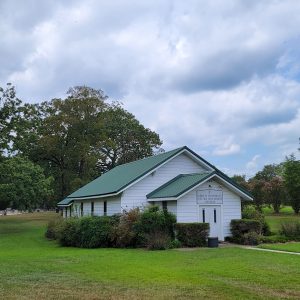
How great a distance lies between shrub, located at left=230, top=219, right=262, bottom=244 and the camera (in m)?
28.8

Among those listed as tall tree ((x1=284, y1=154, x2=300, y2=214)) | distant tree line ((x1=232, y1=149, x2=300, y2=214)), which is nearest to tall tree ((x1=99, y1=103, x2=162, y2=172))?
distant tree line ((x1=232, y1=149, x2=300, y2=214))

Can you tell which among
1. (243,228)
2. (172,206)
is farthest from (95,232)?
(243,228)

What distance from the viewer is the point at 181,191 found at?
2888cm

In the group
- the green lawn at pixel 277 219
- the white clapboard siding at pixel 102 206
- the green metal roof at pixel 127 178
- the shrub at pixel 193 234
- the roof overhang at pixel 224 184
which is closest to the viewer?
the shrub at pixel 193 234

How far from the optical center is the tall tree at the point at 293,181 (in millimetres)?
64312

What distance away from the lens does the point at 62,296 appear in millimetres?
11047

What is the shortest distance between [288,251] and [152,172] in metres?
12.1

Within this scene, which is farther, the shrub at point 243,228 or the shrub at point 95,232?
the shrub at point 243,228

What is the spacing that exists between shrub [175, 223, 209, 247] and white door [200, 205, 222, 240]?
2369 mm

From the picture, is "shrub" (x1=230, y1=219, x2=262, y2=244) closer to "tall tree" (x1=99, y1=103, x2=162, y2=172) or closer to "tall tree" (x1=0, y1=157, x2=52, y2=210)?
"tall tree" (x1=0, y1=157, x2=52, y2=210)

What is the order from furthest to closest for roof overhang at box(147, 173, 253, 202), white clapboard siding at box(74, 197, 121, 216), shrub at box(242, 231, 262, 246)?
1. white clapboard siding at box(74, 197, 121, 216)
2. roof overhang at box(147, 173, 253, 202)
3. shrub at box(242, 231, 262, 246)

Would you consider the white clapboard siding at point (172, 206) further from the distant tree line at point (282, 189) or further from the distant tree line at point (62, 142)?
the distant tree line at point (282, 189)

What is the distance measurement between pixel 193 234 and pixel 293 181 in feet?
134

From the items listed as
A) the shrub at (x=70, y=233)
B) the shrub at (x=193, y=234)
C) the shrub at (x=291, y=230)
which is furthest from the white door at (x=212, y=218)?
the shrub at (x=70, y=233)
